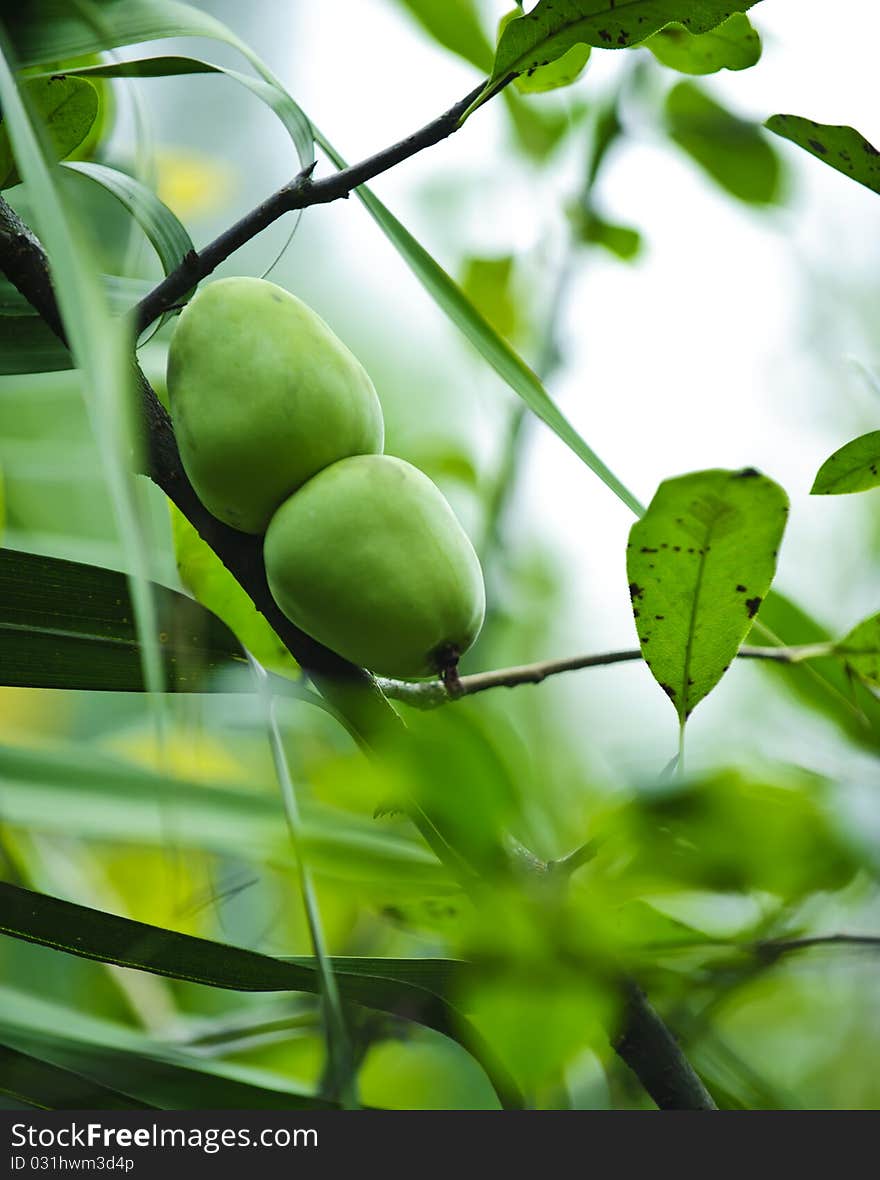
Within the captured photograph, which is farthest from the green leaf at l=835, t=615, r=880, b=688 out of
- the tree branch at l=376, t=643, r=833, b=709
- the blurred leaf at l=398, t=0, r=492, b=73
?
the blurred leaf at l=398, t=0, r=492, b=73

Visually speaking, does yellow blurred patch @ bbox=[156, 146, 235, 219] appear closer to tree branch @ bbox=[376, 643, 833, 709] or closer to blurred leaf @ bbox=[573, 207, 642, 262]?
blurred leaf @ bbox=[573, 207, 642, 262]

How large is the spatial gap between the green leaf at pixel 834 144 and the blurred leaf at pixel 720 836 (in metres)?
0.20

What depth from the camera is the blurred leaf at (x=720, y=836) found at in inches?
10.5

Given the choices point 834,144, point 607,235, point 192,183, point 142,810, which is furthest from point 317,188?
point 192,183

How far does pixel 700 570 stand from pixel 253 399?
13 centimetres

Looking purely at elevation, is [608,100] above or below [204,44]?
below

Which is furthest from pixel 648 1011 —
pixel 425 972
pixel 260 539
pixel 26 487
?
pixel 26 487

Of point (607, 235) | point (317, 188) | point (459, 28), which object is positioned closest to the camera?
point (317, 188)

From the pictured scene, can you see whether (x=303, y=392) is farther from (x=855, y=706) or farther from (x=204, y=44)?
(x=204, y=44)

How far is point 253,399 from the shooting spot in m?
0.31

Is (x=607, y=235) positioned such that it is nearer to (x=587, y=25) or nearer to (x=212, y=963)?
(x=587, y=25)

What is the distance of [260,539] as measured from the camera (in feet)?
1.12

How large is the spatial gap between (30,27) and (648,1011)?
338 mm

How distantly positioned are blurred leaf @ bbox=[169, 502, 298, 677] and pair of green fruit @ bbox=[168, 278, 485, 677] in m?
0.10
